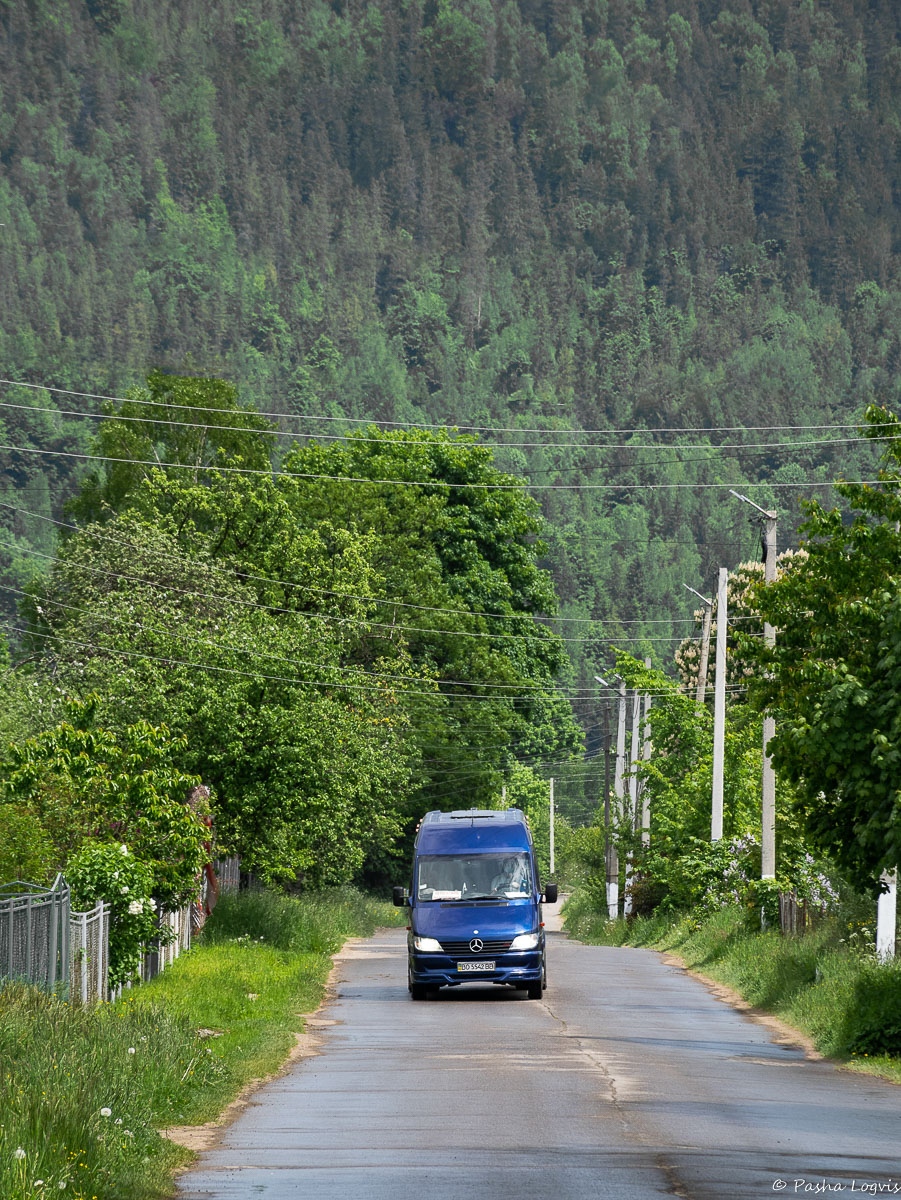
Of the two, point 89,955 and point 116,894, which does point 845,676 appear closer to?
point 89,955

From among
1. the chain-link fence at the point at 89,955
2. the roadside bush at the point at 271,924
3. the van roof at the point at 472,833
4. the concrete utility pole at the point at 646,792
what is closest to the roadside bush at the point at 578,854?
the concrete utility pole at the point at 646,792

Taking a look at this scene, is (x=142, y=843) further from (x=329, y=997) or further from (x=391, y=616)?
(x=391, y=616)

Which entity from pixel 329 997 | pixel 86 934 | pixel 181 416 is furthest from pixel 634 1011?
pixel 181 416

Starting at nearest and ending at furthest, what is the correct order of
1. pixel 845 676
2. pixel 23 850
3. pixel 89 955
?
pixel 845 676, pixel 89 955, pixel 23 850

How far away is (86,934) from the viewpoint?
2141cm

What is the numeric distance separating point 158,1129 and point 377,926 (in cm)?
5227

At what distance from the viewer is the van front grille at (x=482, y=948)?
95.8ft

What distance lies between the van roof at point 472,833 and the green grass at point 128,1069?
288 centimetres

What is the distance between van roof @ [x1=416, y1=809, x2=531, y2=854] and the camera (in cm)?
3039

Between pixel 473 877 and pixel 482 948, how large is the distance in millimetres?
1200

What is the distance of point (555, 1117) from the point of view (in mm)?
→ 14906

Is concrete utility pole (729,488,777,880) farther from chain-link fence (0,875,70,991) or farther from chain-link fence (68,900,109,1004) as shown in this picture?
chain-link fence (0,875,70,991)

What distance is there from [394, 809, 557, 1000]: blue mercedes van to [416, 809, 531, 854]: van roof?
0.02 meters

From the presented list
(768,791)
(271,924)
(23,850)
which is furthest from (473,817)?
(271,924)
